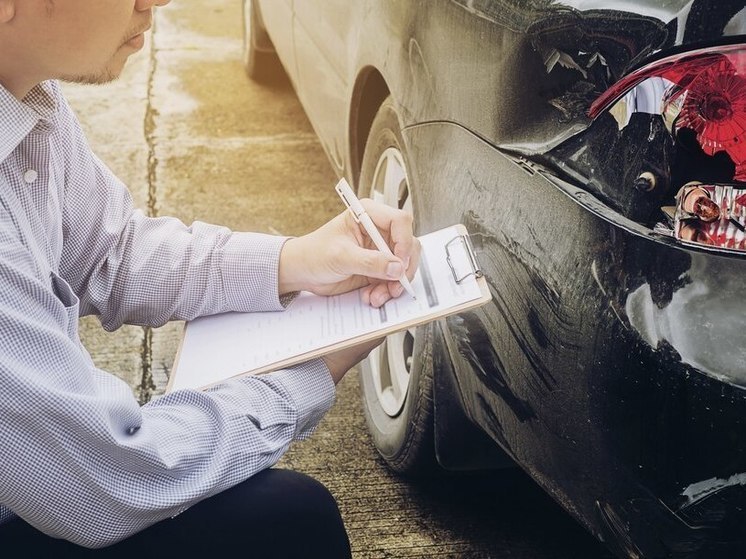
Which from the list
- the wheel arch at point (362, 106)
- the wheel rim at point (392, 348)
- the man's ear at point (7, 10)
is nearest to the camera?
the man's ear at point (7, 10)

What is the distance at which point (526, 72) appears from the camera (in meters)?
1.39

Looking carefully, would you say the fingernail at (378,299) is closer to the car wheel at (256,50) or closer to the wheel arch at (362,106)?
the wheel arch at (362,106)

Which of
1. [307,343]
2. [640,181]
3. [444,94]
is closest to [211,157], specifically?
[444,94]

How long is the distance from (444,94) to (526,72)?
34 centimetres

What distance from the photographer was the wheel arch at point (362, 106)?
94.8 inches

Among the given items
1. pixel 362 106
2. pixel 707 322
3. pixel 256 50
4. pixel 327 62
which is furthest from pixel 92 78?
pixel 256 50

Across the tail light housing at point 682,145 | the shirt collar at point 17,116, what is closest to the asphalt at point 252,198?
the tail light housing at point 682,145

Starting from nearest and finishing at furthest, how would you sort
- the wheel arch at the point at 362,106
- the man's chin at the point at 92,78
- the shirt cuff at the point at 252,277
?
the man's chin at the point at 92,78 → the shirt cuff at the point at 252,277 → the wheel arch at the point at 362,106

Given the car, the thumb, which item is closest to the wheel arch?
the car

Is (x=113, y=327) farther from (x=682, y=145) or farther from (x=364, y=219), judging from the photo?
(x=682, y=145)

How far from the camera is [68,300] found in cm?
134

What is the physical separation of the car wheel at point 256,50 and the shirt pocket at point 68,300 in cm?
355

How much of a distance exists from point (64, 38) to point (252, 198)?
2.62 metres

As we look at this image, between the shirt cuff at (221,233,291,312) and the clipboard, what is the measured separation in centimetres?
2
